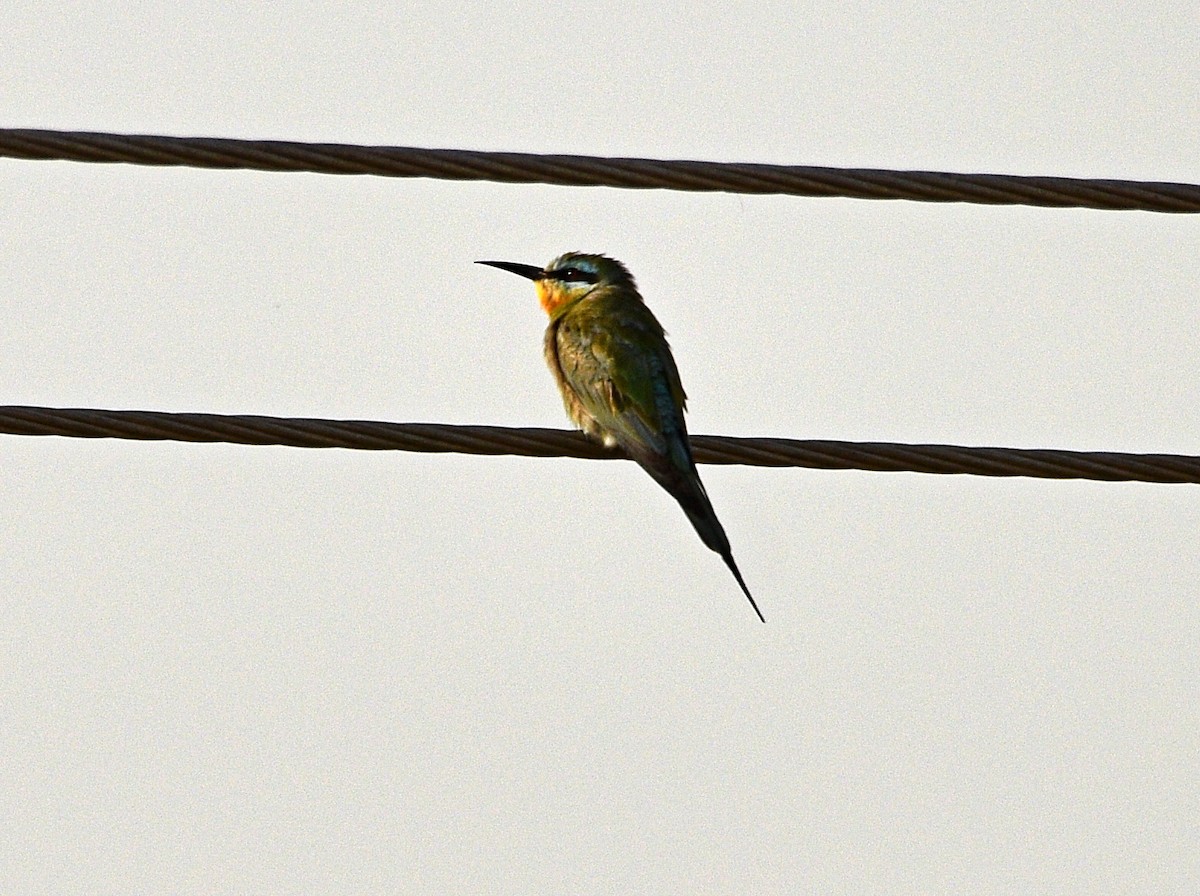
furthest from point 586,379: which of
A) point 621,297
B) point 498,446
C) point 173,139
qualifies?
point 173,139

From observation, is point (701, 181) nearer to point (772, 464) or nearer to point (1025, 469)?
point (772, 464)

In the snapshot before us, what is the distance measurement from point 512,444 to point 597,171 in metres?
0.56

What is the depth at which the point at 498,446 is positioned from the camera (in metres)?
3.90

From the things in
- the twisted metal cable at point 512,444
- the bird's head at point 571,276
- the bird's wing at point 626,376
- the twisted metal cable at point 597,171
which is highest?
the bird's head at point 571,276

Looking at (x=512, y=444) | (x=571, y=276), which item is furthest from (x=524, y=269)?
(x=512, y=444)

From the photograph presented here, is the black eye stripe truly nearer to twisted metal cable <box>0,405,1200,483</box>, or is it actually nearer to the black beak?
the black beak

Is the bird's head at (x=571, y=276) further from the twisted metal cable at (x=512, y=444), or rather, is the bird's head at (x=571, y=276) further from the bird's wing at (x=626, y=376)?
the twisted metal cable at (x=512, y=444)

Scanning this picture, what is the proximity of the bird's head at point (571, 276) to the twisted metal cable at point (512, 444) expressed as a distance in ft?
6.54

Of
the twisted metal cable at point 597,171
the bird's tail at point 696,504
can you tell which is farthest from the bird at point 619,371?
the twisted metal cable at point 597,171

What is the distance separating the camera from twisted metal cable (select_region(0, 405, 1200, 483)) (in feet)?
12.1

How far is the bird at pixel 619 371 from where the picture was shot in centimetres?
467

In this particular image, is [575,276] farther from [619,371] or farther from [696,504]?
[696,504]

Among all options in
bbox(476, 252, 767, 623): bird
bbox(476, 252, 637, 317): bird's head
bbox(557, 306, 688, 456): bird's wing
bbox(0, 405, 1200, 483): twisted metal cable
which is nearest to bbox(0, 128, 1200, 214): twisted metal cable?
bbox(0, 405, 1200, 483): twisted metal cable

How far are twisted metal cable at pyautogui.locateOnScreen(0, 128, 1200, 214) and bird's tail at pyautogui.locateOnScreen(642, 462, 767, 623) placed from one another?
3.00 ft
